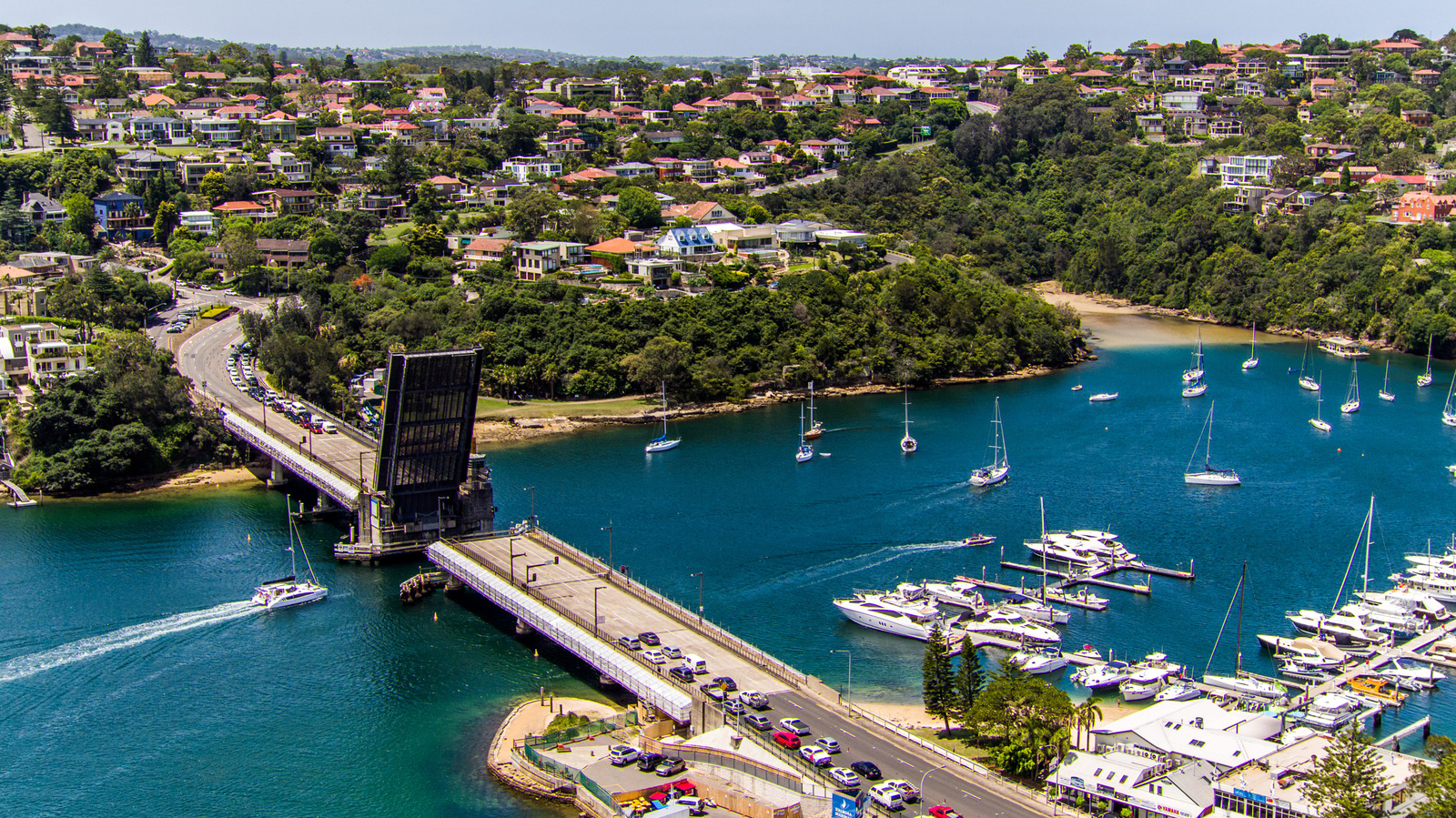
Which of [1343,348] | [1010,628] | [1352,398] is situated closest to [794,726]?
[1010,628]

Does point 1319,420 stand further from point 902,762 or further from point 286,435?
point 286,435

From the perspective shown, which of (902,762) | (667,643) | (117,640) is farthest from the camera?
(117,640)

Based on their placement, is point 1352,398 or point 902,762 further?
point 1352,398

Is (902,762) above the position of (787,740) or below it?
below

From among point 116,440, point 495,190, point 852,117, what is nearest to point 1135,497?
point 116,440

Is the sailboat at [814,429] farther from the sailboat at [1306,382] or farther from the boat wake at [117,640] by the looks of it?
the boat wake at [117,640]

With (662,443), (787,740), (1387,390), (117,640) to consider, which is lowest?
(117,640)
